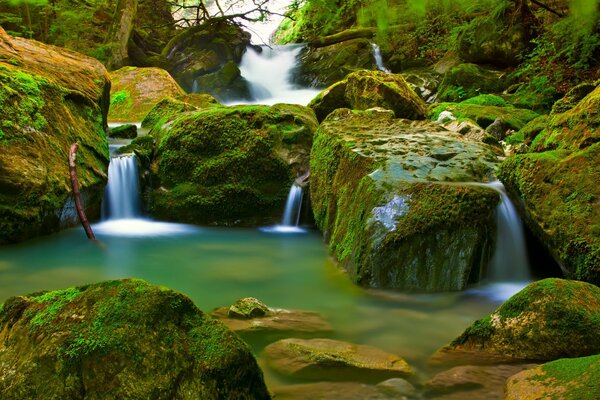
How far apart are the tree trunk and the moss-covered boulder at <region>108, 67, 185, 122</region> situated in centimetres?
172

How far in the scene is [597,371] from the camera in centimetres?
240

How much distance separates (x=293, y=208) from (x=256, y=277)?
256cm

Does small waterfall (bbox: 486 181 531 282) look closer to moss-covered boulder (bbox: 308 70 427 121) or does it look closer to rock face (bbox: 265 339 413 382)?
rock face (bbox: 265 339 413 382)

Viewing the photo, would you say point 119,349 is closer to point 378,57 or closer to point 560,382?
point 560,382

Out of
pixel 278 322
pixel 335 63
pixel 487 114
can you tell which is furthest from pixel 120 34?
pixel 278 322

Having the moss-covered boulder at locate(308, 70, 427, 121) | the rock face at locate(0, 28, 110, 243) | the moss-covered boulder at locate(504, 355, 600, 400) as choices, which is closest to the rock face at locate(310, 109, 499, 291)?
the moss-covered boulder at locate(504, 355, 600, 400)

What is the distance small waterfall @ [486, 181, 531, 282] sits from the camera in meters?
5.08

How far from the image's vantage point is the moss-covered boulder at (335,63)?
18.6 m

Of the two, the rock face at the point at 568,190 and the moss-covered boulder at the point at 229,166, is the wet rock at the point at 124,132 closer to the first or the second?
the moss-covered boulder at the point at 229,166

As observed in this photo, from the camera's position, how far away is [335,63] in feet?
62.8

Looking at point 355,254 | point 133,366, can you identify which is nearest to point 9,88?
point 355,254

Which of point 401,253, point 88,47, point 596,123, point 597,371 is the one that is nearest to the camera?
point 597,371

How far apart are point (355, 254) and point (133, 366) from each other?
332 centimetres

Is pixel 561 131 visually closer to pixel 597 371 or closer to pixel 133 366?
pixel 597 371
